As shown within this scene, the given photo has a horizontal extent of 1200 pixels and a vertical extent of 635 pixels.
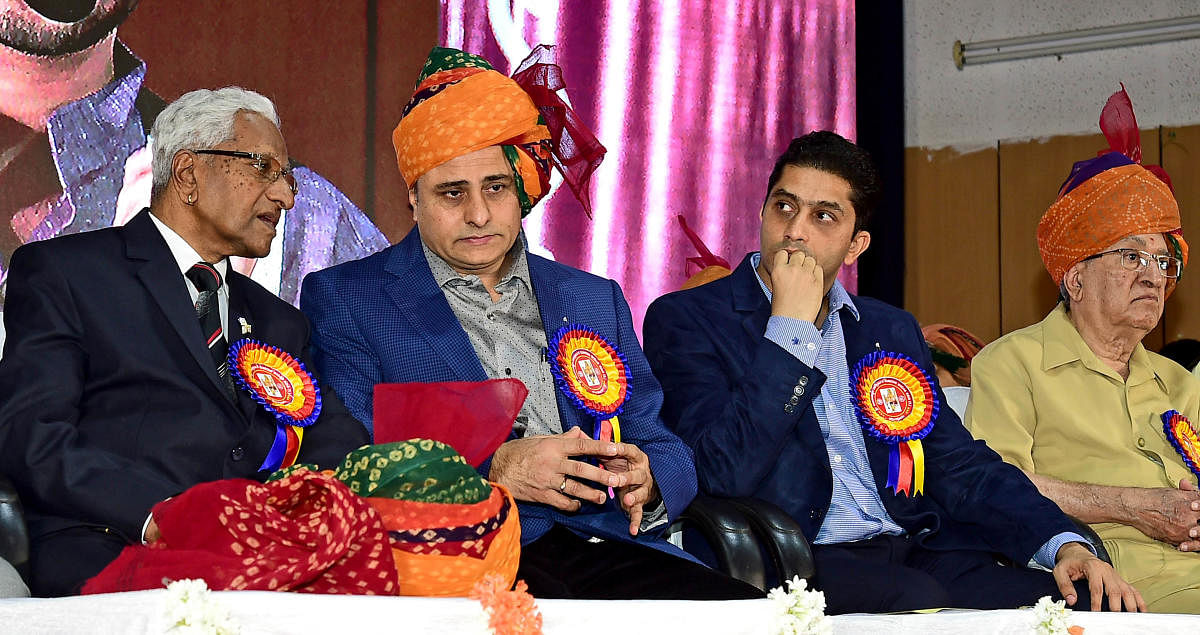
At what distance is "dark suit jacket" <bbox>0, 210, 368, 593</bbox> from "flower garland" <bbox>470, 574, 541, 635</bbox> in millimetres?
687

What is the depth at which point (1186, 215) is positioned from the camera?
5812mm

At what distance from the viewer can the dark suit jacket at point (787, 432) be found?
2512mm

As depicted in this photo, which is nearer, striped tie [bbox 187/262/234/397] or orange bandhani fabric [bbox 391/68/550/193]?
striped tie [bbox 187/262/234/397]

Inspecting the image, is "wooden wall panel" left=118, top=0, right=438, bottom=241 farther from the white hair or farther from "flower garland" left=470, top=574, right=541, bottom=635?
"flower garland" left=470, top=574, right=541, bottom=635

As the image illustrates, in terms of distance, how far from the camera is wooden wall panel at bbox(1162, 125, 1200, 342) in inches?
226

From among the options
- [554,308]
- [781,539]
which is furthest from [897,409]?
[554,308]

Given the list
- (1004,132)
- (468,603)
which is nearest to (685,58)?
(1004,132)

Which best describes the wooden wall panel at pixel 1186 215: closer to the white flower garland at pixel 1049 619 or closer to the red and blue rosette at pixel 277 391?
the white flower garland at pixel 1049 619

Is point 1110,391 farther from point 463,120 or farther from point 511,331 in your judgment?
point 463,120

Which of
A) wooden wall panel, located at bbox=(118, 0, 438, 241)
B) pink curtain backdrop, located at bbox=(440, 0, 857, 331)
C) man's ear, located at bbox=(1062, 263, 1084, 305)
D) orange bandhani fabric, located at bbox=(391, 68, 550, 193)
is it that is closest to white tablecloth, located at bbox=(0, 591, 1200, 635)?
orange bandhani fabric, located at bbox=(391, 68, 550, 193)

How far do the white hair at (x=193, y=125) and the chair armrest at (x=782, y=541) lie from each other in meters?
1.25

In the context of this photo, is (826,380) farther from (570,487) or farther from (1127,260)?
(1127,260)

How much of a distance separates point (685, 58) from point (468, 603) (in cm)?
412

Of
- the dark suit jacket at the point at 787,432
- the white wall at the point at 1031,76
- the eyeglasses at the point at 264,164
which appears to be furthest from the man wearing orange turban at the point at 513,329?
the white wall at the point at 1031,76
